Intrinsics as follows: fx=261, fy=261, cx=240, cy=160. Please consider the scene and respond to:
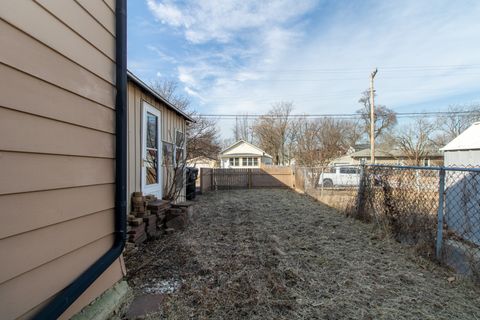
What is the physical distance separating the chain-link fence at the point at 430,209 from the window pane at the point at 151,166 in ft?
13.8

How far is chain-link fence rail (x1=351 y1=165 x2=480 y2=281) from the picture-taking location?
3.04 metres

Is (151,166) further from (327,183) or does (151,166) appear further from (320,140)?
(320,140)

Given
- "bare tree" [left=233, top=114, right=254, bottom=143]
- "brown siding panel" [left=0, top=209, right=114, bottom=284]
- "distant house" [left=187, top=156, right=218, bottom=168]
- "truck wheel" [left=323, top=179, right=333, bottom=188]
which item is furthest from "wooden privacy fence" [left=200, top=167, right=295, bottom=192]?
"bare tree" [left=233, top=114, right=254, bottom=143]

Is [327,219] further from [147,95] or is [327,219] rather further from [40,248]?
[40,248]

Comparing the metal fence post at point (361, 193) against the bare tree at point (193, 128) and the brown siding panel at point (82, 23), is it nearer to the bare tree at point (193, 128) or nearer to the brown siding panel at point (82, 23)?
the brown siding panel at point (82, 23)

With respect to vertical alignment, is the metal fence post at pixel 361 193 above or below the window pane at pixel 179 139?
below

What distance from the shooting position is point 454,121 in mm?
30672

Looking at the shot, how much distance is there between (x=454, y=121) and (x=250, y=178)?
2941 cm

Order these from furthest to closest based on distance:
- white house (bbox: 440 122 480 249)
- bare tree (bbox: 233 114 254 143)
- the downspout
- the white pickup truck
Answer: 1. bare tree (bbox: 233 114 254 143)
2. the white pickup truck
3. white house (bbox: 440 122 480 249)
4. the downspout

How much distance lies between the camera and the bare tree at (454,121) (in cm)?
2707

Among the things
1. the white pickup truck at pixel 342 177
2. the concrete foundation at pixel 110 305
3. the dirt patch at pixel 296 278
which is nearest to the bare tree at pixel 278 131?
the white pickup truck at pixel 342 177

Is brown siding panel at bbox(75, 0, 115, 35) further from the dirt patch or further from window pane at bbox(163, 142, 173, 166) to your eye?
window pane at bbox(163, 142, 173, 166)

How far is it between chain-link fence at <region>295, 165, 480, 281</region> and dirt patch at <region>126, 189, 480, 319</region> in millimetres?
247

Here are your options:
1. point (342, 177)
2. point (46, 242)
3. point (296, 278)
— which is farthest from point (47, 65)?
point (342, 177)
